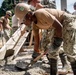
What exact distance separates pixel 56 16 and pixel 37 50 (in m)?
1.21

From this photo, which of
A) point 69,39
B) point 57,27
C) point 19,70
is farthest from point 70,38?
point 19,70

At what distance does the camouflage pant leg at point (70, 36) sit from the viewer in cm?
469

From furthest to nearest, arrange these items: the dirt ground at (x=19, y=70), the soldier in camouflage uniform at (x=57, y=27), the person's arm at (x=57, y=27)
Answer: the dirt ground at (x=19, y=70) < the person's arm at (x=57, y=27) < the soldier in camouflage uniform at (x=57, y=27)

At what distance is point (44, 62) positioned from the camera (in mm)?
6918

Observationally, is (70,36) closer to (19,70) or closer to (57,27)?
(57,27)

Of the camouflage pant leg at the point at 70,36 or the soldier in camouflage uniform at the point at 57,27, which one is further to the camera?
the camouflage pant leg at the point at 70,36

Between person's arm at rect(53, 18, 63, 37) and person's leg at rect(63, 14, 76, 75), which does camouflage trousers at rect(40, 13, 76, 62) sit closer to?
person's leg at rect(63, 14, 76, 75)

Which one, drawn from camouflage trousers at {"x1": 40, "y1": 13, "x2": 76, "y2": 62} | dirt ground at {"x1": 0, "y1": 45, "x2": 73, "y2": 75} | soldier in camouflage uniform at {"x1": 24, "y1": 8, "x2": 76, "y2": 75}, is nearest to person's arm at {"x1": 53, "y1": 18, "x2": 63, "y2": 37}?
soldier in camouflage uniform at {"x1": 24, "y1": 8, "x2": 76, "y2": 75}

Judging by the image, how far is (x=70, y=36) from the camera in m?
4.84


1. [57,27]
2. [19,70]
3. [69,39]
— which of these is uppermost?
[57,27]

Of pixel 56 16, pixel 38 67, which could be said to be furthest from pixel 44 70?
pixel 56 16

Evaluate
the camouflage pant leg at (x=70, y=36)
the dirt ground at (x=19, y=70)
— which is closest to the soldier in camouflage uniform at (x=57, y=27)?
the camouflage pant leg at (x=70, y=36)

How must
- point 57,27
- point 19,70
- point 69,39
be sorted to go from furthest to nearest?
point 19,70
point 69,39
point 57,27

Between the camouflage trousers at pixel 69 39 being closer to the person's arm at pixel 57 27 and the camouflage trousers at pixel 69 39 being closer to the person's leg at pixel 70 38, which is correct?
the person's leg at pixel 70 38
